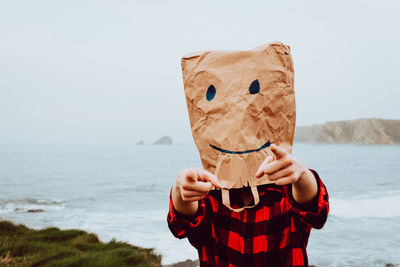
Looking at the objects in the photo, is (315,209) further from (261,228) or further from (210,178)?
(210,178)

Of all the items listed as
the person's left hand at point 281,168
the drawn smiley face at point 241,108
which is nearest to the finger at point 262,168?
the person's left hand at point 281,168

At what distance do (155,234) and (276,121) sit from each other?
6.76 m

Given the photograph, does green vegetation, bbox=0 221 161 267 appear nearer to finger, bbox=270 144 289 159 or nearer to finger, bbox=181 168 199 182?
finger, bbox=181 168 199 182

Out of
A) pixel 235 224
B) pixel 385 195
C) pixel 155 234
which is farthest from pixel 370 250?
pixel 385 195

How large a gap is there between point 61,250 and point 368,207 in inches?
410

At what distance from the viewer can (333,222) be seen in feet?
28.5

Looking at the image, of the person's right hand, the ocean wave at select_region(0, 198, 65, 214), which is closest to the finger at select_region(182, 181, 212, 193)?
the person's right hand

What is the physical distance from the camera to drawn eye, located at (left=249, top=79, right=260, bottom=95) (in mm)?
1181

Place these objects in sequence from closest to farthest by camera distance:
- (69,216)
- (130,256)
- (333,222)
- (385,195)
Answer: (130,256), (333,222), (69,216), (385,195)

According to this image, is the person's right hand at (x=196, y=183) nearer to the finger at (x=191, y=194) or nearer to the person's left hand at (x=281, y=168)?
the finger at (x=191, y=194)

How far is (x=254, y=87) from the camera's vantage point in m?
1.18

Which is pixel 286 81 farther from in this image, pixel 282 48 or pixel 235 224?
pixel 235 224

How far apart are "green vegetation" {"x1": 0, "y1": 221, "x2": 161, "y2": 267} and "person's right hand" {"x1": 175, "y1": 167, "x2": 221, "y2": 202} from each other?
9.55 ft

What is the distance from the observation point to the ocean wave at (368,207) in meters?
9.72
